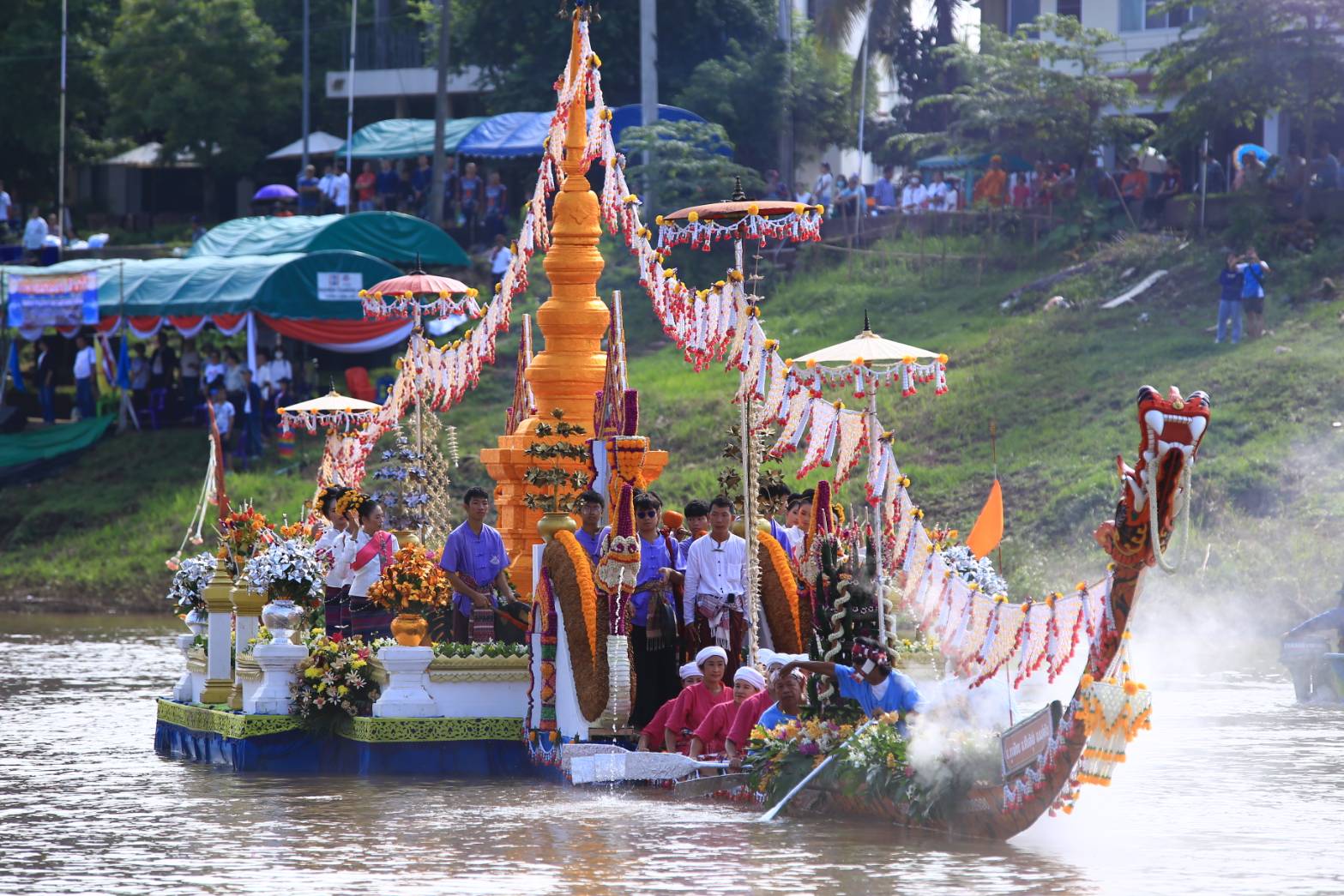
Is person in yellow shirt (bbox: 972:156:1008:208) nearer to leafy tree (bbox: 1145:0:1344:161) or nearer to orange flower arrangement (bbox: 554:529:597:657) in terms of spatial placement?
leafy tree (bbox: 1145:0:1344:161)

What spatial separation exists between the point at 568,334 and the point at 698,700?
17.0 feet

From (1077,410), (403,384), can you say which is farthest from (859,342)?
(1077,410)

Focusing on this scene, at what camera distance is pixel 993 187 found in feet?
130

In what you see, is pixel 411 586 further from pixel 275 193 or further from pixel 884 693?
pixel 275 193

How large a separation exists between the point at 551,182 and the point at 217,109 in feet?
103

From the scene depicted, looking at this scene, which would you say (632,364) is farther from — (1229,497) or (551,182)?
(551,182)

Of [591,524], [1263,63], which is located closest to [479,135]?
[1263,63]

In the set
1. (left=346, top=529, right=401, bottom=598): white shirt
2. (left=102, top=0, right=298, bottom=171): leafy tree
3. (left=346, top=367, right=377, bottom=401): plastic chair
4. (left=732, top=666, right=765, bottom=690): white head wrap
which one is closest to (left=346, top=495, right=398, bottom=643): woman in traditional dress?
(left=346, top=529, right=401, bottom=598): white shirt

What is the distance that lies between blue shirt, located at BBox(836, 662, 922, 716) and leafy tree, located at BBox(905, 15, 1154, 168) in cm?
2479

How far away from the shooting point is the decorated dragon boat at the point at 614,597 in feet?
45.3

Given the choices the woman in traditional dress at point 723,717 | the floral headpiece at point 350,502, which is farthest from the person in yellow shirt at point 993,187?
the woman in traditional dress at point 723,717

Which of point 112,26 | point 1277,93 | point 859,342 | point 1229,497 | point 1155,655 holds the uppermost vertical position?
point 112,26

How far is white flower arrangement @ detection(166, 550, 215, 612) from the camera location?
2059 cm

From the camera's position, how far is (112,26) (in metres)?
53.7
